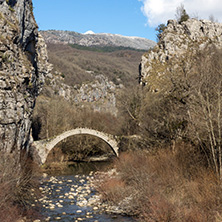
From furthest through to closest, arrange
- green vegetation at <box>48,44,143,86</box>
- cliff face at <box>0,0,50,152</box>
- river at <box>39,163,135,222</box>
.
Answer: green vegetation at <box>48,44,143,86</box>, cliff face at <box>0,0,50,152</box>, river at <box>39,163,135,222</box>

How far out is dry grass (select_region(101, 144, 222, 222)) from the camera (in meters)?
10.2

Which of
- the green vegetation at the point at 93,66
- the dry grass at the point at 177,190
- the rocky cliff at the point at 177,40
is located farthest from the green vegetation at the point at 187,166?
the green vegetation at the point at 93,66

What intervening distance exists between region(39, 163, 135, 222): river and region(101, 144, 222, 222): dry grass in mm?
1287

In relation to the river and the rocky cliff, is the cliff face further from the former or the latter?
the rocky cliff

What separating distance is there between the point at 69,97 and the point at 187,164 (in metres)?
75.2

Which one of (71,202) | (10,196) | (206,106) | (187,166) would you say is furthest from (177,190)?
(10,196)

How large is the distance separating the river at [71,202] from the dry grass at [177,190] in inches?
50.7

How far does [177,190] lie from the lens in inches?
503

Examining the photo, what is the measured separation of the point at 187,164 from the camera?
14.6m

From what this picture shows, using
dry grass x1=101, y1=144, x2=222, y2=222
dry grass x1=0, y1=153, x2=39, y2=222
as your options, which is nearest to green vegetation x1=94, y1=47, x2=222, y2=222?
dry grass x1=101, y1=144, x2=222, y2=222

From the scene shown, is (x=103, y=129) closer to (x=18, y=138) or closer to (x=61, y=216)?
(x=18, y=138)

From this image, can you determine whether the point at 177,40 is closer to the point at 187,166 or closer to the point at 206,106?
the point at 187,166

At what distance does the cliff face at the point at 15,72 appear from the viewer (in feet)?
64.4

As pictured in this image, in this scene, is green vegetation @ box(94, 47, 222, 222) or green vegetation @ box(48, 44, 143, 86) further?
green vegetation @ box(48, 44, 143, 86)
